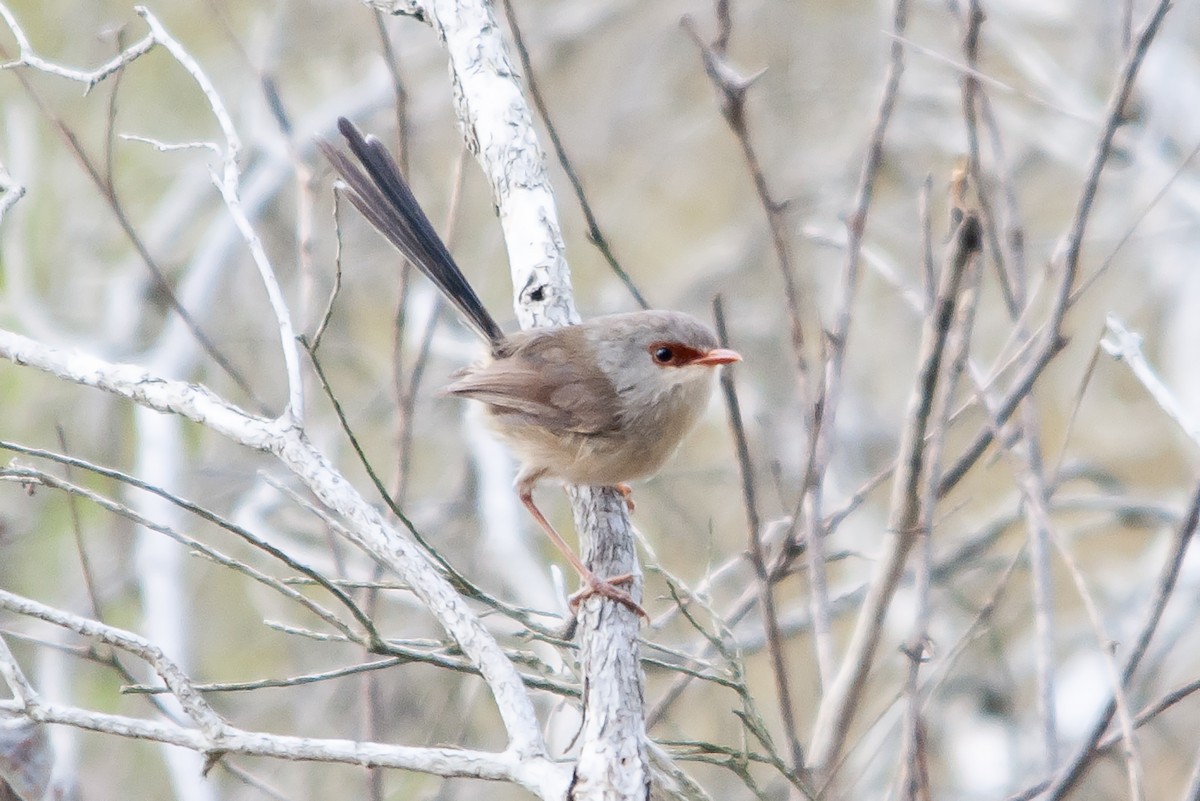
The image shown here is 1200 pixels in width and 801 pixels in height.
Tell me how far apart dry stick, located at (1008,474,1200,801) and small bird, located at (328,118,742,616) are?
5.72 ft

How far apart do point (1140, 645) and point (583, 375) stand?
2.07m

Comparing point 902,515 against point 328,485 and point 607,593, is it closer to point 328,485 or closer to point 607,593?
point 607,593

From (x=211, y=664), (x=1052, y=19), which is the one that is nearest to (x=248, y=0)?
(x=211, y=664)

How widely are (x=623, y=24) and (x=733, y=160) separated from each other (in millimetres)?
1170

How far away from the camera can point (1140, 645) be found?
7.30ft

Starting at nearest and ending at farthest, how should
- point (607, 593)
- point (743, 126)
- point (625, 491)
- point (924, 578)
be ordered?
1. point (924, 578)
2. point (743, 126)
3. point (607, 593)
4. point (625, 491)

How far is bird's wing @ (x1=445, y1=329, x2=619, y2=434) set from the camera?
12.7ft

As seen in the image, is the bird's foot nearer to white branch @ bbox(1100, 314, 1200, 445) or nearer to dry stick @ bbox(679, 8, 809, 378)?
dry stick @ bbox(679, 8, 809, 378)

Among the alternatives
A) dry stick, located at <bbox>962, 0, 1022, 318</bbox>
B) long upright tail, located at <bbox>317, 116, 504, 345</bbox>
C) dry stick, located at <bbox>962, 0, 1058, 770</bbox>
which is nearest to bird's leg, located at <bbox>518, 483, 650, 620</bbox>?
dry stick, located at <bbox>962, 0, 1058, 770</bbox>

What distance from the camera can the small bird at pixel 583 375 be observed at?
12.5ft

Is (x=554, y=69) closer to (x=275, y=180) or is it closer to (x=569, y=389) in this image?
(x=275, y=180)

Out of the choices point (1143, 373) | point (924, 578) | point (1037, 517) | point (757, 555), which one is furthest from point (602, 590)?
point (1143, 373)

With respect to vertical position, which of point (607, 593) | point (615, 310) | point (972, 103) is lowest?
point (607, 593)

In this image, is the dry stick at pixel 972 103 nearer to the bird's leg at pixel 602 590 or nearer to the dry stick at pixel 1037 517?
the dry stick at pixel 1037 517
